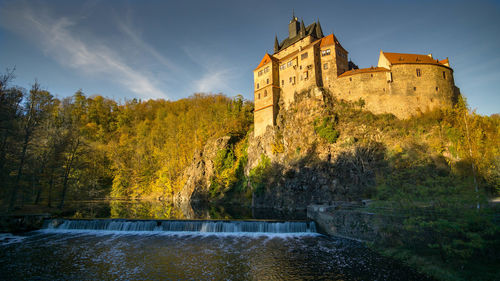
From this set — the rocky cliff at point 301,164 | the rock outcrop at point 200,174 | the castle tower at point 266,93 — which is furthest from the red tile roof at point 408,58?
the rock outcrop at point 200,174

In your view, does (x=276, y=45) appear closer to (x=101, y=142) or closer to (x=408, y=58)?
(x=408, y=58)

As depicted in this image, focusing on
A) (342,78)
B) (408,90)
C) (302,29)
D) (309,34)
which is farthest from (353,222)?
(302,29)

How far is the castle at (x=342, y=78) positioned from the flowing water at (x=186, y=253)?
2582 centimetres

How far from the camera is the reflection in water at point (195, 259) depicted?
12297 mm

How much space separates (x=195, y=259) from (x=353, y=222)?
12.0 m

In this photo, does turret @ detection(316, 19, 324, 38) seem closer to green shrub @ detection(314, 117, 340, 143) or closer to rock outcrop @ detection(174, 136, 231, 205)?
green shrub @ detection(314, 117, 340, 143)

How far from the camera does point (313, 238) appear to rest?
19.1 m

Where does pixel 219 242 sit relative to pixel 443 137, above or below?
below

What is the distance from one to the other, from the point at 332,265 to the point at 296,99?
111 feet

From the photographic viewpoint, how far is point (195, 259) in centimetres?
1462

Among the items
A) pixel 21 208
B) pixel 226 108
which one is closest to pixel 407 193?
pixel 21 208

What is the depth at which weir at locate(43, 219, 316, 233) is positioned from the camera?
21.2m

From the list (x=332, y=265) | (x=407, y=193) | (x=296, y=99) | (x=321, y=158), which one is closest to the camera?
(x=332, y=265)

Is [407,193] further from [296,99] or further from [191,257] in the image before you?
[296,99]
